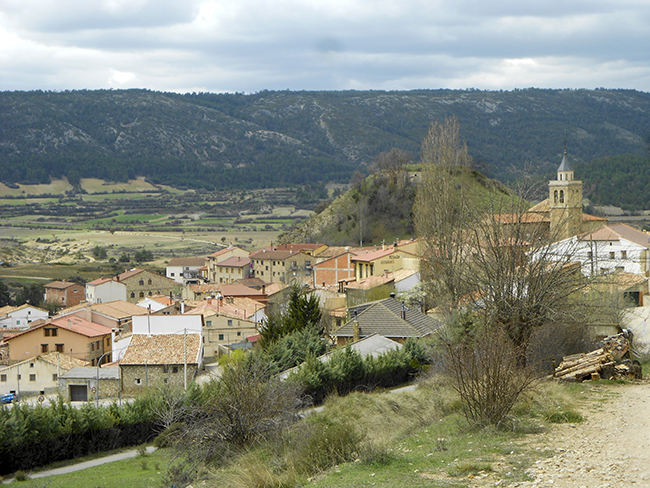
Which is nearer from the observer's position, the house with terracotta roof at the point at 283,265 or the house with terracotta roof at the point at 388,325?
the house with terracotta roof at the point at 388,325

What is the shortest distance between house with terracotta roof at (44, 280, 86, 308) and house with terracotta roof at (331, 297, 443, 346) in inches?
1569

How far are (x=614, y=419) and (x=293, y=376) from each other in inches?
491

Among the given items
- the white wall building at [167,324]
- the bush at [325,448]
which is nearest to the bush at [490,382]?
the bush at [325,448]

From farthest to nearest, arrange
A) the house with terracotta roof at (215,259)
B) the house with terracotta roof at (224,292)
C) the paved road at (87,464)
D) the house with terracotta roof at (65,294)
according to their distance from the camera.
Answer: the house with terracotta roof at (215,259)
the house with terracotta roof at (65,294)
the house with terracotta roof at (224,292)
the paved road at (87,464)

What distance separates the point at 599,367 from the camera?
55.3 feet

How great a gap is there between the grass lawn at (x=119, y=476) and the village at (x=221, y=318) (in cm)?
429

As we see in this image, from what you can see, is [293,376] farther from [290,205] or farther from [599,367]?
[290,205]

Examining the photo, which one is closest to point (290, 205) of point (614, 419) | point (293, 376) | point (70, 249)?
point (70, 249)

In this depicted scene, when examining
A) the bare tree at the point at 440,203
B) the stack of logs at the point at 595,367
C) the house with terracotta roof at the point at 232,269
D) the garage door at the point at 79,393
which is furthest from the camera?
the house with terracotta roof at the point at 232,269

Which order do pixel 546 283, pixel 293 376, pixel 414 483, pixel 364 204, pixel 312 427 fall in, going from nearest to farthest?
pixel 414 483, pixel 312 427, pixel 546 283, pixel 293 376, pixel 364 204

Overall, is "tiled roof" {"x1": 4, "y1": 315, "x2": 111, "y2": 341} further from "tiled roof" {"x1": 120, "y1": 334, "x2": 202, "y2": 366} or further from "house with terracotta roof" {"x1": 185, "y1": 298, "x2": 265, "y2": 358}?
"tiled roof" {"x1": 120, "y1": 334, "x2": 202, "y2": 366}

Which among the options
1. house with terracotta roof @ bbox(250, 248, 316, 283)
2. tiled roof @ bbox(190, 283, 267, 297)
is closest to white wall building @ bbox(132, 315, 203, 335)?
tiled roof @ bbox(190, 283, 267, 297)

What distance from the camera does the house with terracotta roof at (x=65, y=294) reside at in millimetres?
64438

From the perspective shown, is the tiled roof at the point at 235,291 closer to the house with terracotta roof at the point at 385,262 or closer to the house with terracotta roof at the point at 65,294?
the house with terracotta roof at the point at 385,262
